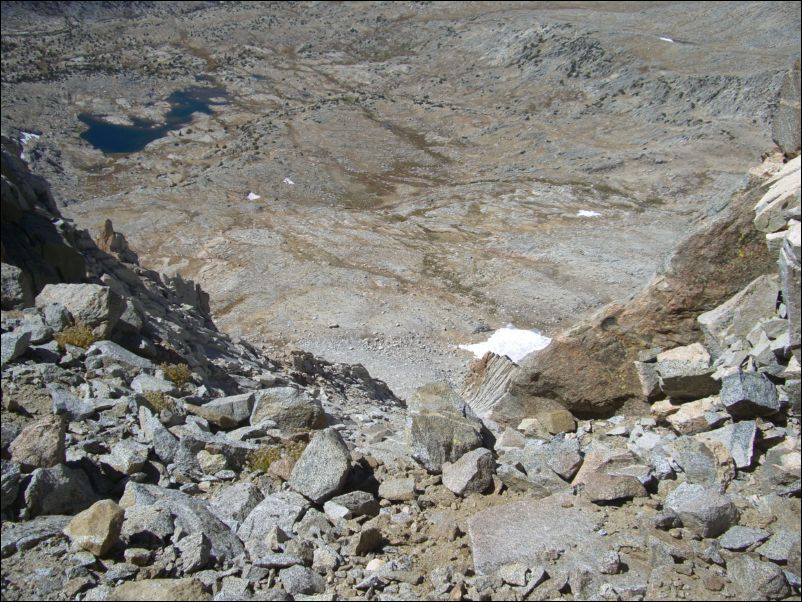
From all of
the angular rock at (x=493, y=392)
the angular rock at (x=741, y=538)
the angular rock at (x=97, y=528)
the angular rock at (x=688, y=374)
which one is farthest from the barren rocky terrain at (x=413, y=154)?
the angular rock at (x=97, y=528)

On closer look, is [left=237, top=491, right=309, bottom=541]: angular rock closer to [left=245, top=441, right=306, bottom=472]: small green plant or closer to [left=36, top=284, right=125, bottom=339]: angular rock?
[left=245, top=441, right=306, bottom=472]: small green plant

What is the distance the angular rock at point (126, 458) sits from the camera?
319 inches

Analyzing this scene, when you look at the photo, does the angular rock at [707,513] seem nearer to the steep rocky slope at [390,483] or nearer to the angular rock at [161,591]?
the steep rocky slope at [390,483]

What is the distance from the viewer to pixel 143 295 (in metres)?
17.5

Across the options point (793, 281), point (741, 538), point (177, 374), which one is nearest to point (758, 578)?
point (741, 538)

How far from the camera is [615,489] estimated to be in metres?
8.02

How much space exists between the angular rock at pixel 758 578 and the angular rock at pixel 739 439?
64.6 inches

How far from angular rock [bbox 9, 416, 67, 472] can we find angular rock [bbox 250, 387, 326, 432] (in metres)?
3.26

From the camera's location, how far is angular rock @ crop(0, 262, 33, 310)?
35.7ft

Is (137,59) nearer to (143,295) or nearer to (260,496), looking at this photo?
(143,295)

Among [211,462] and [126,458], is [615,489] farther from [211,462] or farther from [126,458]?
[126,458]

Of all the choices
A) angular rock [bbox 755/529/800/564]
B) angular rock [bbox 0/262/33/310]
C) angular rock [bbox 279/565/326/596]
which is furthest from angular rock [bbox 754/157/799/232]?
angular rock [bbox 0/262/33/310]

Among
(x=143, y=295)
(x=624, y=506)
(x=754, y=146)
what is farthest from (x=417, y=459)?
(x=754, y=146)

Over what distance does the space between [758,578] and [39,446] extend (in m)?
8.10
